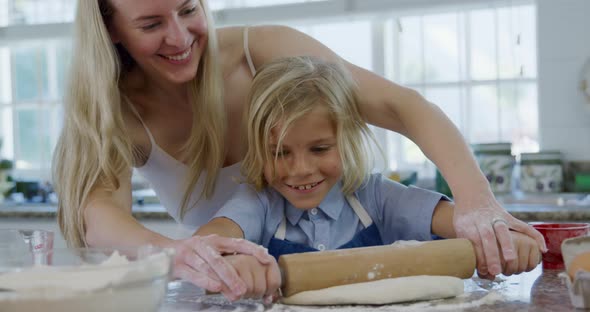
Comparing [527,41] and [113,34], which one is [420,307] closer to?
[113,34]

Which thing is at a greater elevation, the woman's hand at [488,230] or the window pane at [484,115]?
the window pane at [484,115]

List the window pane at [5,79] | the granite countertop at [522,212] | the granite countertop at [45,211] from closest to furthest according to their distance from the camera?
1. the granite countertop at [522,212]
2. the granite countertop at [45,211]
3. the window pane at [5,79]

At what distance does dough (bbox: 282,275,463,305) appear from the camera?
107 cm

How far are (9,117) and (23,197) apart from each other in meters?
0.68

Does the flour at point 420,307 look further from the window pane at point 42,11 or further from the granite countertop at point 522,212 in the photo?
the window pane at point 42,11

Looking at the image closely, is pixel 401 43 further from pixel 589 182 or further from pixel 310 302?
pixel 310 302

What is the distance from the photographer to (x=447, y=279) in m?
1.10

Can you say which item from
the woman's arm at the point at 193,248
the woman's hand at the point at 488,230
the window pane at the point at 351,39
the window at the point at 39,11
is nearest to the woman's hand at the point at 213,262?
the woman's arm at the point at 193,248

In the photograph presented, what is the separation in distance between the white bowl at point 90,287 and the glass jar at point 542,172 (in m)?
2.72

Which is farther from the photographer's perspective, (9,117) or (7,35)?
(9,117)

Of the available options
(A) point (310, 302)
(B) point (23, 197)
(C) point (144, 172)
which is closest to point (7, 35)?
(B) point (23, 197)

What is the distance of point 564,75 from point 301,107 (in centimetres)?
225

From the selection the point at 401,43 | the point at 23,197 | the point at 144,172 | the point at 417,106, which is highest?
the point at 401,43

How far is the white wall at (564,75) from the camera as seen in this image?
3.26 metres
